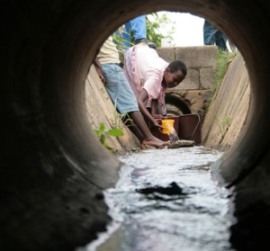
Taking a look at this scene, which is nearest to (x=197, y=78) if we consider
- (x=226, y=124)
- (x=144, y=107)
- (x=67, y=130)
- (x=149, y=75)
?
(x=149, y=75)

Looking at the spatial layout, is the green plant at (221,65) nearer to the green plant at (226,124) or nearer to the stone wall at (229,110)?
the stone wall at (229,110)

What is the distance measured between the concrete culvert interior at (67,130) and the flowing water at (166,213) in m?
0.08

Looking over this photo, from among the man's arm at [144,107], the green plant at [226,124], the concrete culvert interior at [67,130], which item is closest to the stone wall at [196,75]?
the man's arm at [144,107]

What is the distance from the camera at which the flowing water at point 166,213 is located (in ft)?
7.73

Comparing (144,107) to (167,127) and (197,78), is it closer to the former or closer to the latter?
(167,127)

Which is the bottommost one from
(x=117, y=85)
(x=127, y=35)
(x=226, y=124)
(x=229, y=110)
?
(x=226, y=124)

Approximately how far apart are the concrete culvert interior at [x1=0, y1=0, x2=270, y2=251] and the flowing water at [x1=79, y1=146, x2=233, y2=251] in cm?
8

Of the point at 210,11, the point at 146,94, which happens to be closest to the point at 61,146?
the point at 210,11

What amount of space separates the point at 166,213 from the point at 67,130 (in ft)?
2.35

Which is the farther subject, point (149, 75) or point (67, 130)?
point (149, 75)

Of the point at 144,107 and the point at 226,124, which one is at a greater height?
the point at 144,107

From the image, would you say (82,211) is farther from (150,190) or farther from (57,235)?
(150,190)

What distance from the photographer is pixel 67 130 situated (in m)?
3.15

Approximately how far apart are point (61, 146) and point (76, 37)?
2.55 feet
